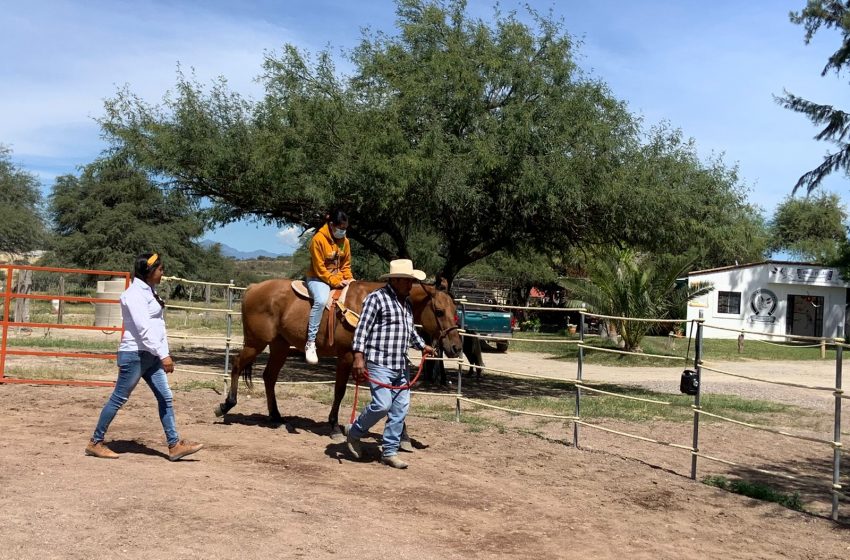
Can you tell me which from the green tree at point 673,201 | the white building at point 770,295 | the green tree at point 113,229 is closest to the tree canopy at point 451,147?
the green tree at point 673,201

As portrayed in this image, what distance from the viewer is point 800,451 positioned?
933 centimetres

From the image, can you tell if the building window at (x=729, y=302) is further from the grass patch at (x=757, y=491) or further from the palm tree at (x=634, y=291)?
the grass patch at (x=757, y=491)

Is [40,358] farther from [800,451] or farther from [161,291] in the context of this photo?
[161,291]

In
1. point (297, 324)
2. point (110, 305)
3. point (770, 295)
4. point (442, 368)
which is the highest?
point (770, 295)

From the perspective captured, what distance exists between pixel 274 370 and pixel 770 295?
3227cm

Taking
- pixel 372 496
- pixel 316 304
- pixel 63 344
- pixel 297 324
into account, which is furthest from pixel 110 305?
pixel 372 496

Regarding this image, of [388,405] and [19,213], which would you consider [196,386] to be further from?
[19,213]

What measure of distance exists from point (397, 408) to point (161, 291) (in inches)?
1294

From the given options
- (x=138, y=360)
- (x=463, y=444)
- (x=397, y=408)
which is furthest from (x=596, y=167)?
(x=138, y=360)

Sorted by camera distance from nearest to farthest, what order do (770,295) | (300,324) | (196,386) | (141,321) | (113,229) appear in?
(141,321), (300,324), (196,386), (770,295), (113,229)

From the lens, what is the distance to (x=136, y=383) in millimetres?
6207

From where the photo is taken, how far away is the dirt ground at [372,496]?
463 centimetres

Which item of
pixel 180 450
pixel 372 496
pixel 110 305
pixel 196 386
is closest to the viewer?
pixel 372 496

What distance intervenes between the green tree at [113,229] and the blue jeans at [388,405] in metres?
35.8
